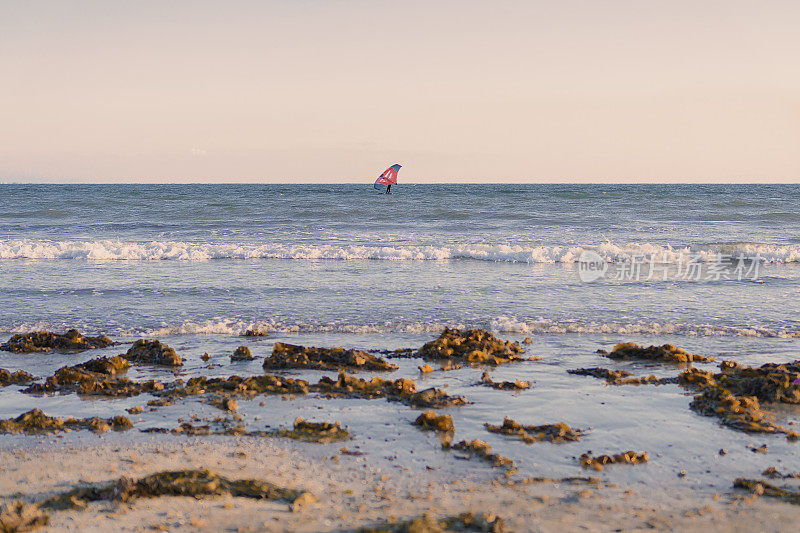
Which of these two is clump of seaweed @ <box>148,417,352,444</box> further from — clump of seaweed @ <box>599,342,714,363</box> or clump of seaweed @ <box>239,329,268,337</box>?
clump of seaweed @ <box>599,342,714,363</box>

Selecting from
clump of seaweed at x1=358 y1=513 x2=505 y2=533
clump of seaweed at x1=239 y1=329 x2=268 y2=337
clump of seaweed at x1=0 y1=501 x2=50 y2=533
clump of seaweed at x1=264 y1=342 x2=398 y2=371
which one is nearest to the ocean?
clump of seaweed at x1=239 y1=329 x2=268 y2=337

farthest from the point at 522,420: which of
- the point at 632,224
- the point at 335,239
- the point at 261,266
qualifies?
the point at 632,224

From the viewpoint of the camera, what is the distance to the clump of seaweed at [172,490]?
3883mm

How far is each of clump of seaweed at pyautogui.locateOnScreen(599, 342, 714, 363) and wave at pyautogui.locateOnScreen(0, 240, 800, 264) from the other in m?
10.1

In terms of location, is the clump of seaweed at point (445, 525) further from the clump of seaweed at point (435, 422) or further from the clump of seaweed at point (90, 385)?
the clump of seaweed at point (90, 385)

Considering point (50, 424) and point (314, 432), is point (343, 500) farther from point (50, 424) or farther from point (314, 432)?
point (50, 424)

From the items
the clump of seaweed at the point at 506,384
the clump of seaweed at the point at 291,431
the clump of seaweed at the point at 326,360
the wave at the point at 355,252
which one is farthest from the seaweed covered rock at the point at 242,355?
the wave at the point at 355,252

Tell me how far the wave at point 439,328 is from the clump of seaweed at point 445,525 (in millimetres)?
5582

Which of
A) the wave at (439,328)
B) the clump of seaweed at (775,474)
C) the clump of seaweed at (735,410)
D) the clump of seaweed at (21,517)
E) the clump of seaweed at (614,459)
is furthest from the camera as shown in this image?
the wave at (439,328)

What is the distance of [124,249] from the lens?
19891 millimetres

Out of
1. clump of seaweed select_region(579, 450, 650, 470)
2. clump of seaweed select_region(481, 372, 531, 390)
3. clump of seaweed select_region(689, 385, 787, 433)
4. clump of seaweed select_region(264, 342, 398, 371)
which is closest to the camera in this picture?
clump of seaweed select_region(579, 450, 650, 470)

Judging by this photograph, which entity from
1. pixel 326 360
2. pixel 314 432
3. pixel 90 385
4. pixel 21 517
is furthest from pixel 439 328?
pixel 21 517

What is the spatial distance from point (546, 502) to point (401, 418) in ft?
5.97

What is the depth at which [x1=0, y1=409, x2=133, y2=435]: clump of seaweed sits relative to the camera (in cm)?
514
